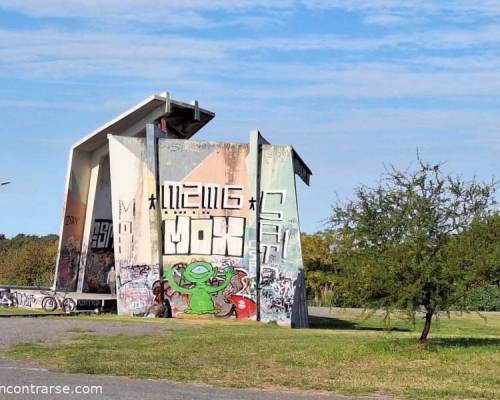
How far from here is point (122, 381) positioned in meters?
15.3

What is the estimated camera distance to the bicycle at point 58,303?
39.5 metres

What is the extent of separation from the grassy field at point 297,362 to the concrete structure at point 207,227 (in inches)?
433

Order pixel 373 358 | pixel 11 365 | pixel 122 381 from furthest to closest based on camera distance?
pixel 373 358 → pixel 11 365 → pixel 122 381

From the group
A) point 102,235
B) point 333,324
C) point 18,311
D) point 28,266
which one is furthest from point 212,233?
point 28,266

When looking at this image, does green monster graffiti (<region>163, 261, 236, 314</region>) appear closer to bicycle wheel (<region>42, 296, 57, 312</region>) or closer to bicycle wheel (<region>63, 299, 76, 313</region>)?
bicycle wheel (<region>63, 299, 76, 313</region>)

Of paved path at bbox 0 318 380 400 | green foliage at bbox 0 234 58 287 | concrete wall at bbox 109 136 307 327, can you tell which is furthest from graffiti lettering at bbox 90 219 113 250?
paved path at bbox 0 318 380 400

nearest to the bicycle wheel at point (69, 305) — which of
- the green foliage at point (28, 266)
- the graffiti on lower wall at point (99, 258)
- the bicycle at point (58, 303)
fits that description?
the bicycle at point (58, 303)

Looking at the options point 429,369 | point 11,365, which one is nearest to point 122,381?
point 11,365

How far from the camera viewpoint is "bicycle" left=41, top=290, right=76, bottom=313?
130 ft

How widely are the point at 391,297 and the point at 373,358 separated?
57.2 inches

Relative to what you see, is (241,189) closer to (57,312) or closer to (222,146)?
(222,146)

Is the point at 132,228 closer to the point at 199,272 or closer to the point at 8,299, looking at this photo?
the point at 199,272

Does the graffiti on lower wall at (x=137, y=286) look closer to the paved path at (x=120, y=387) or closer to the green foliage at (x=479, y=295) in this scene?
the green foliage at (x=479, y=295)

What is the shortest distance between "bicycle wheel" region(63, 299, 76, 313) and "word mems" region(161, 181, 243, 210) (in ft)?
19.2
